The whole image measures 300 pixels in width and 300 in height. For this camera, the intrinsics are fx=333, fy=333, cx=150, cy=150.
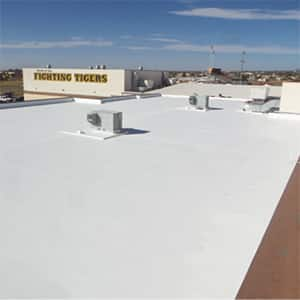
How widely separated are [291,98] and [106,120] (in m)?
7.23

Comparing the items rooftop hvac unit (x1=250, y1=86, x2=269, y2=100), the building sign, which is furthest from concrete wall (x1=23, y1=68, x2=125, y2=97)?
rooftop hvac unit (x1=250, y1=86, x2=269, y2=100)

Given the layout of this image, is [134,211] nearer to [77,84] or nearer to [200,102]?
[200,102]

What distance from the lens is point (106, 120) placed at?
769cm

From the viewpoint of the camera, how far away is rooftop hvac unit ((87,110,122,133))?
25.2ft

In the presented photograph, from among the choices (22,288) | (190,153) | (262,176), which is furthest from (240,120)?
(22,288)

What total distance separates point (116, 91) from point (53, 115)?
18.3 meters

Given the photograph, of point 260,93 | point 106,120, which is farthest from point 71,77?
point 106,120

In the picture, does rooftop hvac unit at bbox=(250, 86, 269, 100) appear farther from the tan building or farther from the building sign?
the building sign

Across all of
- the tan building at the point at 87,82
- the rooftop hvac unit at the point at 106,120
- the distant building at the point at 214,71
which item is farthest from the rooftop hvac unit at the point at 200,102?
the distant building at the point at 214,71

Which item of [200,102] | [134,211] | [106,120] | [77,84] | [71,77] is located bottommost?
[134,211]

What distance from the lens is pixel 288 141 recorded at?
7.59 m

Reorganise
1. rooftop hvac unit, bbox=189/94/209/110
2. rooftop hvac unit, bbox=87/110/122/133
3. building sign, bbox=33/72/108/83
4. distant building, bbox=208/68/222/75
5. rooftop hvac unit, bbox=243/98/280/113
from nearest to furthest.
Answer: rooftop hvac unit, bbox=87/110/122/133 < rooftop hvac unit, bbox=243/98/280/113 < rooftop hvac unit, bbox=189/94/209/110 < building sign, bbox=33/72/108/83 < distant building, bbox=208/68/222/75

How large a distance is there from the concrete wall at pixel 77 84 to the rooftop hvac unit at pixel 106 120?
68.1 ft

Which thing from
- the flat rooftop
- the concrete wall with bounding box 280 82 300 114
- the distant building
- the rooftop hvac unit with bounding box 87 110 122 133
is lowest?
the flat rooftop
